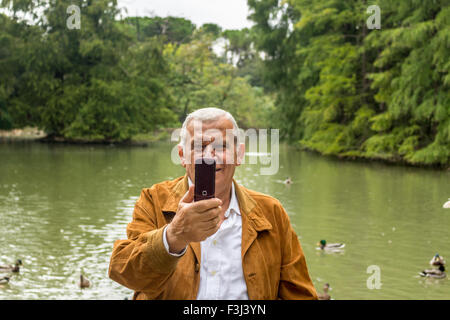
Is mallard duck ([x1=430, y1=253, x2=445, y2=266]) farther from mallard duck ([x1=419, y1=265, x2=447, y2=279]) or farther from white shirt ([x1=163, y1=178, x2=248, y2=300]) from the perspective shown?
white shirt ([x1=163, y1=178, x2=248, y2=300])

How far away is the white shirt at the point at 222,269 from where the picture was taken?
221cm

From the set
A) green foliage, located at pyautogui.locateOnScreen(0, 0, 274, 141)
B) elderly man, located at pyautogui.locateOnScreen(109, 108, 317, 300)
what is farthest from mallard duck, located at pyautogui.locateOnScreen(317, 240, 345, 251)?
green foliage, located at pyautogui.locateOnScreen(0, 0, 274, 141)

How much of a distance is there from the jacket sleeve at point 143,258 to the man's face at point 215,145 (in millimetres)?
229

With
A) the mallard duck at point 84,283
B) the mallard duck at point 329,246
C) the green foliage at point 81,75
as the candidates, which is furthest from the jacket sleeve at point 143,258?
the green foliage at point 81,75

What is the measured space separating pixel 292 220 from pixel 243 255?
10547mm

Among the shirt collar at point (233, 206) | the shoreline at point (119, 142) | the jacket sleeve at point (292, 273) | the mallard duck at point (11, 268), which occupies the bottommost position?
the shoreline at point (119, 142)

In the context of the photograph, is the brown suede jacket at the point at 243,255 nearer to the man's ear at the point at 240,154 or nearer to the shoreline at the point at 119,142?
the man's ear at the point at 240,154

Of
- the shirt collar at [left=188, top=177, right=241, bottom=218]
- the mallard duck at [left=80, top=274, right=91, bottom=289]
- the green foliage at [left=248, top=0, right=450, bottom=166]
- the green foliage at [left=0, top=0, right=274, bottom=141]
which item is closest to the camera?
the shirt collar at [left=188, top=177, right=241, bottom=218]

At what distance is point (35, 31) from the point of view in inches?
1496

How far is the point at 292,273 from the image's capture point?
90.2 inches

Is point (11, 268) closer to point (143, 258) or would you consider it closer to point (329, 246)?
point (329, 246)

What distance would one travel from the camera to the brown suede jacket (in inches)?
81.9

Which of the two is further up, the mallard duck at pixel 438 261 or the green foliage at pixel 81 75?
the green foliage at pixel 81 75

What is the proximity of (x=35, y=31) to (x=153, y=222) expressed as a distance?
38.2 metres
